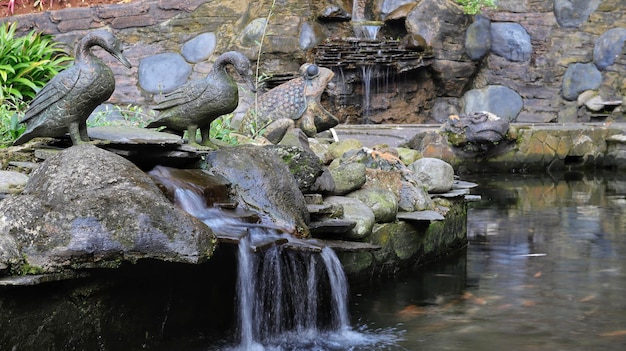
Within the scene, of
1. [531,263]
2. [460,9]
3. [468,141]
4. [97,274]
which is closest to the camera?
[97,274]

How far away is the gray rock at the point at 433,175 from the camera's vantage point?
7.82 meters

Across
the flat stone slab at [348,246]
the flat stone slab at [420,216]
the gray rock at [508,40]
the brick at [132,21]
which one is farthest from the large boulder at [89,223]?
the gray rock at [508,40]

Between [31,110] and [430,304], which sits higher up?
[31,110]

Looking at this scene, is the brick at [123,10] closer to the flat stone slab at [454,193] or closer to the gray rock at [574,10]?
the gray rock at [574,10]

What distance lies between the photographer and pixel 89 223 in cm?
421

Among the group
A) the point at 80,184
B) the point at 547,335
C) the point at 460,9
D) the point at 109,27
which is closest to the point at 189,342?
the point at 80,184

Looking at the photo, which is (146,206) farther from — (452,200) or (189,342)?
(452,200)

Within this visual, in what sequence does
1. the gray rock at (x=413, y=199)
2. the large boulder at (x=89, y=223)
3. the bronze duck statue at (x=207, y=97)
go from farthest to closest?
the gray rock at (x=413, y=199), the bronze duck statue at (x=207, y=97), the large boulder at (x=89, y=223)

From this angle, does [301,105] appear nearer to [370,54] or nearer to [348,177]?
[348,177]

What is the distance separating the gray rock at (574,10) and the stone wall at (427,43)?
0.07ft

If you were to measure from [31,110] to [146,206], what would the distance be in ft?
4.34

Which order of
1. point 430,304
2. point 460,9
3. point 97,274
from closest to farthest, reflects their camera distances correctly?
point 97,274 < point 430,304 < point 460,9

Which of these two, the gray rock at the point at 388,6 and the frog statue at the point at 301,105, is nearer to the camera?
the frog statue at the point at 301,105

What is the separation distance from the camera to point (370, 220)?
20.7 feet
